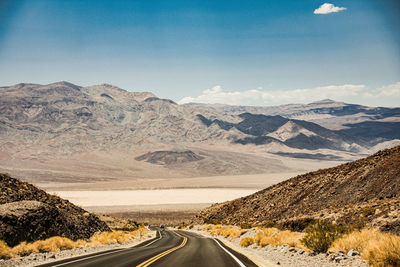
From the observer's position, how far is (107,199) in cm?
10988

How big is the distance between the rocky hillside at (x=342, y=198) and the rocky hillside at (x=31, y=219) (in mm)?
14514

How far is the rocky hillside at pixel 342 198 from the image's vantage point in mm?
17086

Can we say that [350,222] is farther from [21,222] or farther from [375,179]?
[21,222]

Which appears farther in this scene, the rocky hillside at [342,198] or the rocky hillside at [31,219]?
the rocky hillside at [342,198]

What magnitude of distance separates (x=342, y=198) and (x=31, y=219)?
855 inches

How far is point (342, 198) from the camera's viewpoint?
83.4 ft

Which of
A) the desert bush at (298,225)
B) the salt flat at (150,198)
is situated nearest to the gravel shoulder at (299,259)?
the desert bush at (298,225)

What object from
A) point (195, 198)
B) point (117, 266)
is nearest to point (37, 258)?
point (117, 266)

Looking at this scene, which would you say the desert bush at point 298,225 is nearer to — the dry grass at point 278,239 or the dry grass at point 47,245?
the dry grass at point 278,239

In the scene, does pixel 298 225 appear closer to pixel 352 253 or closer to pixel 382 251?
pixel 352 253

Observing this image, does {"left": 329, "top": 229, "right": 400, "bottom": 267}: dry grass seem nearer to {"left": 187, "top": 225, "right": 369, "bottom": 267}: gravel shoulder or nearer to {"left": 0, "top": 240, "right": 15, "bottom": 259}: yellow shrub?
{"left": 187, "top": 225, "right": 369, "bottom": 267}: gravel shoulder

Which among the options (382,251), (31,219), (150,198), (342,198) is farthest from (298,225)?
(150,198)

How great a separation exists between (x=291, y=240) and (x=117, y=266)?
8180 millimetres

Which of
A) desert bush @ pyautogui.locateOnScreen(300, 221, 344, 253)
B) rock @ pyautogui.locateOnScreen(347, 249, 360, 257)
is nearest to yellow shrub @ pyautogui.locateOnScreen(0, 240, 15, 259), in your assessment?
desert bush @ pyautogui.locateOnScreen(300, 221, 344, 253)
